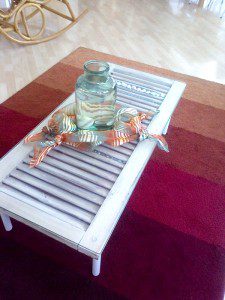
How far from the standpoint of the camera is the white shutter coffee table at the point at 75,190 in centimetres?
80

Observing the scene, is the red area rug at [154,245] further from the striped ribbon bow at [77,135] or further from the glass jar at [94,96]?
the glass jar at [94,96]

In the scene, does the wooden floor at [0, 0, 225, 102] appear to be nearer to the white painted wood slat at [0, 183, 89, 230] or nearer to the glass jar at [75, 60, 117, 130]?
the glass jar at [75, 60, 117, 130]

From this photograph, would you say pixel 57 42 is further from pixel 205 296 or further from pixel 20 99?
pixel 205 296

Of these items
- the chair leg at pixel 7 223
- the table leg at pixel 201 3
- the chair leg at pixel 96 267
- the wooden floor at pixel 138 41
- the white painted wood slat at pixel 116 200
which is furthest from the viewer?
the table leg at pixel 201 3

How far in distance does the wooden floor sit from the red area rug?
80cm

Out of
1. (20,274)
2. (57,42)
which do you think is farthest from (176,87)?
(57,42)

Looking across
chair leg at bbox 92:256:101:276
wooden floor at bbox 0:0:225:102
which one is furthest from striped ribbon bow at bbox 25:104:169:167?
wooden floor at bbox 0:0:225:102

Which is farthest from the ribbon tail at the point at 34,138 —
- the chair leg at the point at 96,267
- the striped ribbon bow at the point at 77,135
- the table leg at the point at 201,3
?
the table leg at the point at 201,3

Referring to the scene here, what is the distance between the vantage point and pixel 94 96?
1051mm

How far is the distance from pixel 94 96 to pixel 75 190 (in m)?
0.38

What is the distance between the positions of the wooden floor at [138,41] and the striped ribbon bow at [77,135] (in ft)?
3.20

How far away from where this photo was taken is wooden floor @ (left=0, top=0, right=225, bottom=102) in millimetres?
2318

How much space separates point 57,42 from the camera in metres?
2.67

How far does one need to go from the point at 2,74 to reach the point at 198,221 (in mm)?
1832
